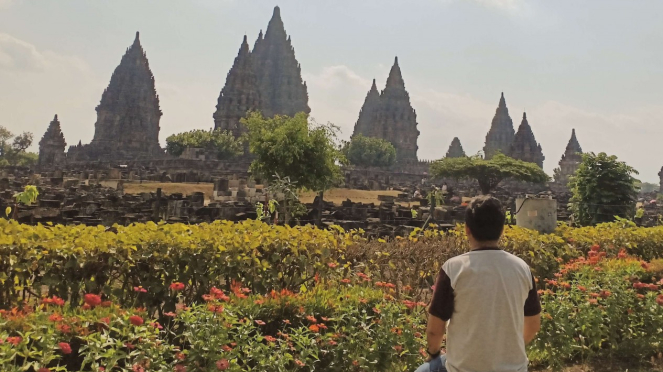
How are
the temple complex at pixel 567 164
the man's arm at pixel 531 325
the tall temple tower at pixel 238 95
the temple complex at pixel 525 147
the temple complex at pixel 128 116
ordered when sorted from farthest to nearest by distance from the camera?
the temple complex at pixel 567 164 → the temple complex at pixel 525 147 → the temple complex at pixel 128 116 → the tall temple tower at pixel 238 95 → the man's arm at pixel 531 325

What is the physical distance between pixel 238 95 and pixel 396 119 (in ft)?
80.5

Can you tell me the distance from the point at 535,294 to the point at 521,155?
75.6 meters

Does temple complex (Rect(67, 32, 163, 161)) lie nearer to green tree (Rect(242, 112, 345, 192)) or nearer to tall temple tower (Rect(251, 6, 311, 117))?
tall temple tower (Rect(251, 6, 311, 117))

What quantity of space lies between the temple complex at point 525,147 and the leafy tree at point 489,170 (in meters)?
28.9

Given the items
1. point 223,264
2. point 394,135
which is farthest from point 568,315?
point 394,135

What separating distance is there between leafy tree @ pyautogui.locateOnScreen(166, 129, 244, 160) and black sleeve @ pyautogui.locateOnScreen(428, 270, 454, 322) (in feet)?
186

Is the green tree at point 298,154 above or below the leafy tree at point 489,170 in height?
below

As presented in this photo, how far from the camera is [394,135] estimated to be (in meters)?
82.3

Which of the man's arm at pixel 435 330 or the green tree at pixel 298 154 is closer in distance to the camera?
the man's arm at pixel 435 330

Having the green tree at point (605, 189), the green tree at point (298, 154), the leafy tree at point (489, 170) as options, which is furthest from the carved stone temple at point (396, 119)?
the green tree at point (605, 189)

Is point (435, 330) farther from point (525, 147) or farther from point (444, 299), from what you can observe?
point (525, 147)

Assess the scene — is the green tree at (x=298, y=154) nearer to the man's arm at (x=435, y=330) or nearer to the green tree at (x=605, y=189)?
the green tree at (x=605, y=189)

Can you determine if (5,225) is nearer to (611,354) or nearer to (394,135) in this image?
(611,354)

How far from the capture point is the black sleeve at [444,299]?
7.90 ft
